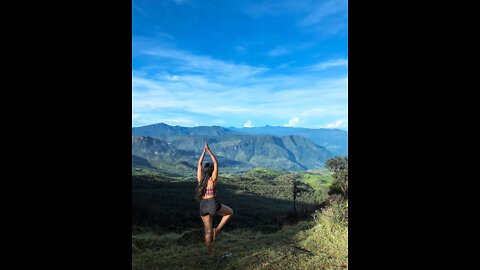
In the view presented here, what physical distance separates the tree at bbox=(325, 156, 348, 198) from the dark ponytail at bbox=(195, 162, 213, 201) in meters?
12.5

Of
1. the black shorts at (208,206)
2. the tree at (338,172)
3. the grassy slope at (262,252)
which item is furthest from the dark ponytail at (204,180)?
the tree at (338,172)

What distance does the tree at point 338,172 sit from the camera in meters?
17.3

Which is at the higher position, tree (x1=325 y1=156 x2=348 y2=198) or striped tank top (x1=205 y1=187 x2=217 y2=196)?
striped tank top (x1=205 y1=187 x2=217 y2=196)

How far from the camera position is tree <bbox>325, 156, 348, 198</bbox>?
1732 cm

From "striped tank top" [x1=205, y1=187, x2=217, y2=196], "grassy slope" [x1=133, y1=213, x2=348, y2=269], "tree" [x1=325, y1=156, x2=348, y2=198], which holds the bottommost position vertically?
"grassy slope" [x1=133, y1=213, x2=348, y2=269]

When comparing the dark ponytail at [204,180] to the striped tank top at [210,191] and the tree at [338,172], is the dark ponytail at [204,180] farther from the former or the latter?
the tree at [338,172]

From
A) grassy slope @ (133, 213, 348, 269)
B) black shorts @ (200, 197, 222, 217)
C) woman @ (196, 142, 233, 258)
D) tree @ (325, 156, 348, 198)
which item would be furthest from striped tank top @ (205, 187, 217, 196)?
tree @ (325, 156, 348, 198)

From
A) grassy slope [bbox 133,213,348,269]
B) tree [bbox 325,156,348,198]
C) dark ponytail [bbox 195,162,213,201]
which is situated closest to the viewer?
dark ponytail [bbox 195,162,213,201]

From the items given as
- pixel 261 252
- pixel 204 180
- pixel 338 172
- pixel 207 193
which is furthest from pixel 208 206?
pixel 338 172

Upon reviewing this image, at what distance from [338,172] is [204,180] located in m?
13.0

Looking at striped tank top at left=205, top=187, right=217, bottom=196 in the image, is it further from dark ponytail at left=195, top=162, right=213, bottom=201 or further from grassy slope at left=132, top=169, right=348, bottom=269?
grassy slope at left=132, top=169, right=348, bottom=269

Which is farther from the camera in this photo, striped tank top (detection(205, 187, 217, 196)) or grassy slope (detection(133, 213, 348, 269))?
grassy slope (detection(133, 213, 348, 269))
